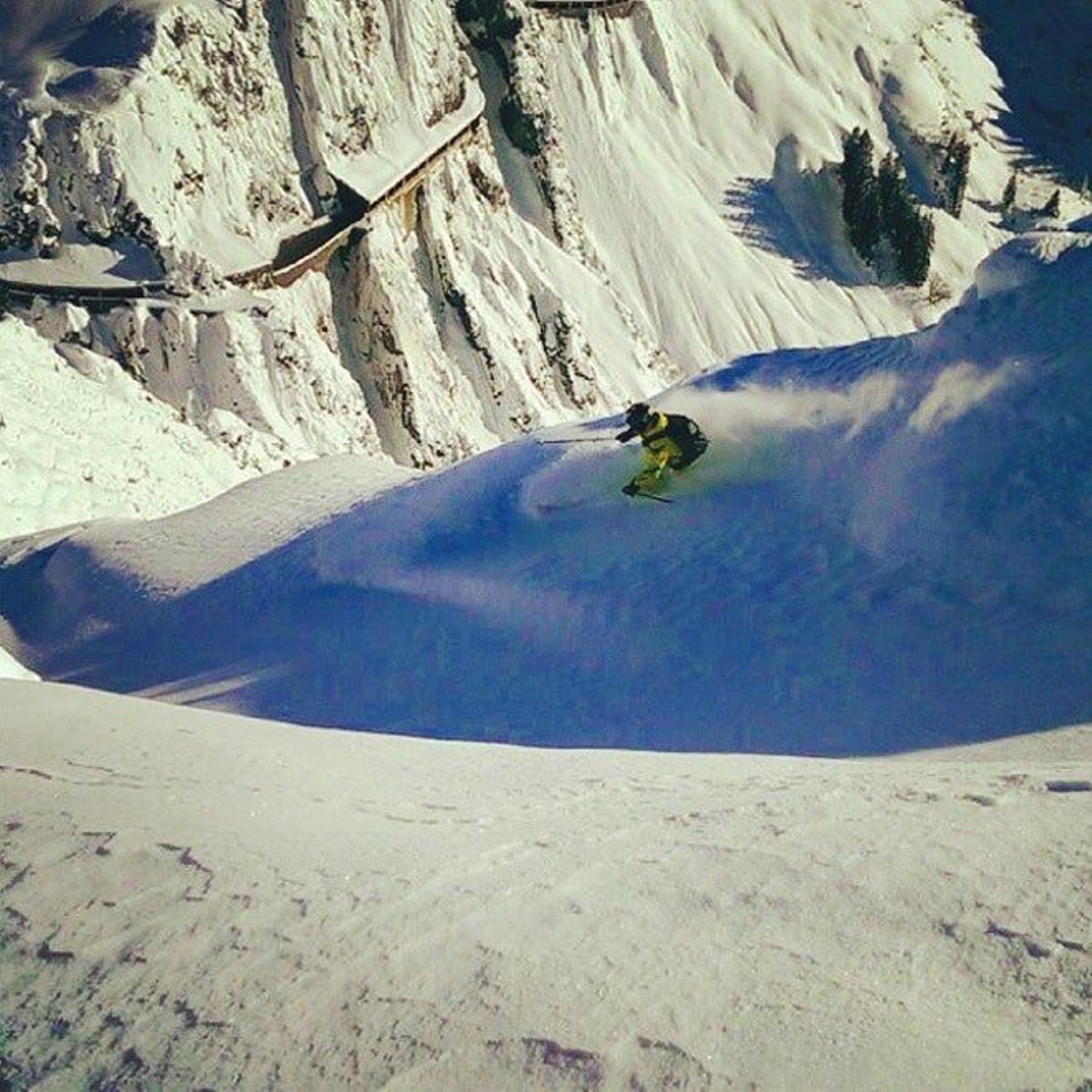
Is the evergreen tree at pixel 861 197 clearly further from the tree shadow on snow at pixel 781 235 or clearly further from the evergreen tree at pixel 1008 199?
the evergreen tree at pixel 1008 199

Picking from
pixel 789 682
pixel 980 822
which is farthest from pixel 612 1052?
pixel 789 682

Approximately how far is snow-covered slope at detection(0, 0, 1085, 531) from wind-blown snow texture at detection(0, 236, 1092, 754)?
669 cm

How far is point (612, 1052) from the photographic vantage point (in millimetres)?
1798

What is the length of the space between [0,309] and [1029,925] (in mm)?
22426

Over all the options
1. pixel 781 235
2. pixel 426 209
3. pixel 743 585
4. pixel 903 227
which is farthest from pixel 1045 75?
pixel 743 585

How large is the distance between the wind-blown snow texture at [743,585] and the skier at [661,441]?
0.43 ft

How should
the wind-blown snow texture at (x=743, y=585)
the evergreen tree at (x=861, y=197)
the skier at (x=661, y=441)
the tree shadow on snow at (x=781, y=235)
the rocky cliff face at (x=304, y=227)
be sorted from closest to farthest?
the wind-blown snow texture at (x=743, y=585)
the skier at (x=661, y=441)
the rocky cliff face at (x=304, y=227)
the tree shadow on snow at (x=781, y=235)
the evergreen tree at (x=861, y=197)

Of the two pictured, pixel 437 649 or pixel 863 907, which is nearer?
pixel 863 907

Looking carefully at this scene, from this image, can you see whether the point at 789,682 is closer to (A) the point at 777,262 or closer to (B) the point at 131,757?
(B) the point at 131,757

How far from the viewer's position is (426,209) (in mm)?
28250

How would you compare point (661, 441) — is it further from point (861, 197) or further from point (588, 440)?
point (861, 197)

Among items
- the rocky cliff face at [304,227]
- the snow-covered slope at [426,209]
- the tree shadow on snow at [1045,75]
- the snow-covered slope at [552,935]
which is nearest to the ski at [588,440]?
the snow-covered slope at [552,935]

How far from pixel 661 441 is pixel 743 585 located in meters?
1.71

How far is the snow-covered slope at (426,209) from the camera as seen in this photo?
2177cm
